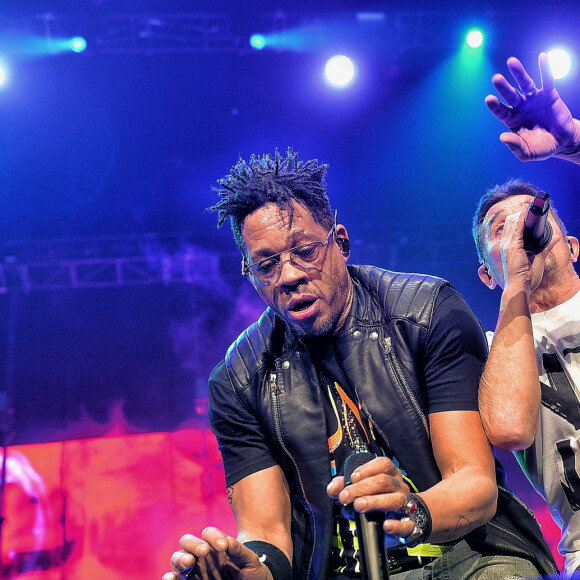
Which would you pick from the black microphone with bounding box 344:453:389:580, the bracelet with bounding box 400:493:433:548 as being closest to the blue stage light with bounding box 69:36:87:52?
the bracelet with bounding box 400:493:433:548

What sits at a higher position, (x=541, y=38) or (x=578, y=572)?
(x=541, y=38)

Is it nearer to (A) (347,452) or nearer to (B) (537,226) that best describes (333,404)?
(A) (347,452)

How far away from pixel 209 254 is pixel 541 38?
15.4ft

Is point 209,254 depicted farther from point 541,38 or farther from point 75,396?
point 541,38

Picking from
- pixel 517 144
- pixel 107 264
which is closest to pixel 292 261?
pixel 517 144

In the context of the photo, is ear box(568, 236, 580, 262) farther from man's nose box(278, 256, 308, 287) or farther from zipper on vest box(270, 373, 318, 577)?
zipper on vest box(270, 373, 318, 577)

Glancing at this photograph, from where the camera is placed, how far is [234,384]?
99.6 inches

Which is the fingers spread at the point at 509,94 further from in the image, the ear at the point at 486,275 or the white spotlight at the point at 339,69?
the white spotlight at the point at 339,69

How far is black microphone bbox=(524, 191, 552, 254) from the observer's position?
223 centimetres

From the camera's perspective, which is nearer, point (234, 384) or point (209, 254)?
point (234, 384)

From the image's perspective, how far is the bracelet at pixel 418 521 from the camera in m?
1.54

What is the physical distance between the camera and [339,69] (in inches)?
275

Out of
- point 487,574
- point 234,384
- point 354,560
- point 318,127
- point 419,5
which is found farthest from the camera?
point 318,127

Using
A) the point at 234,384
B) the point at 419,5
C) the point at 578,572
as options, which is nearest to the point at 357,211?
the point at 419,5
